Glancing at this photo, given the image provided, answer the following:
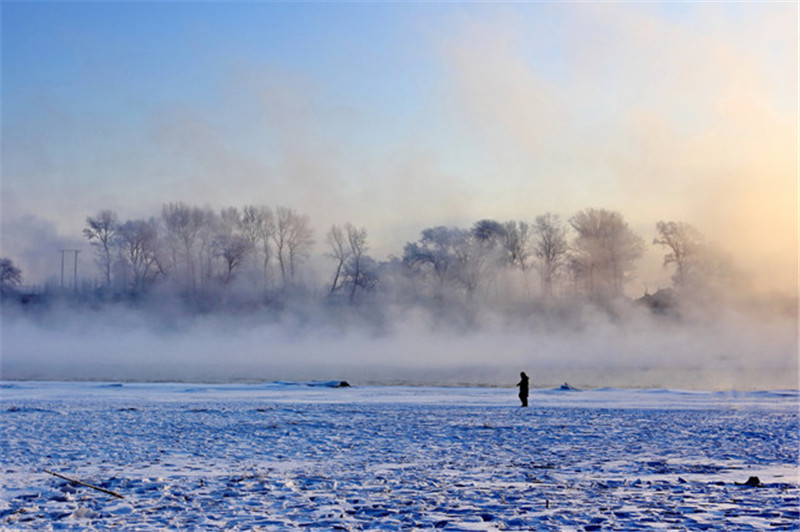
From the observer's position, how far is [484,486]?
11.3m

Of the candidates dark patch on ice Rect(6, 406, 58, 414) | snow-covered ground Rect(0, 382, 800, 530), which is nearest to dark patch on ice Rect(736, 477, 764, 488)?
snow-covered ground Rect(0, 382, 800, 530)

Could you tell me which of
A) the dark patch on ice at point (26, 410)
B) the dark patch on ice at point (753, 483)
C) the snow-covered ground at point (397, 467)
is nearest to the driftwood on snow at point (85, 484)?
the snow-covered ground at point (397, 467)

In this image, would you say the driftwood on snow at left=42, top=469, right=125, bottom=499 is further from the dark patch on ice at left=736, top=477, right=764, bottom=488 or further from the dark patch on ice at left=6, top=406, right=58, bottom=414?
the dark patch on ice at left=6, top=406, right=58, bottom=414

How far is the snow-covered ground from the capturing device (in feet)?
29.9

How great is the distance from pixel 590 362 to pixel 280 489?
58221 millimetres

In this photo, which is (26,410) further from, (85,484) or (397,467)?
(397,467)

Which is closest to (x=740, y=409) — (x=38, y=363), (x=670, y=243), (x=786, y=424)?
(x=786, y=424)

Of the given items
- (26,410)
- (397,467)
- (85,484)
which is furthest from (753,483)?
(26,410)

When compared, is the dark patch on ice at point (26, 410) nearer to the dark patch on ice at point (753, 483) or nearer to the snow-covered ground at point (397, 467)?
the snow-covered ground at point (397, 467)

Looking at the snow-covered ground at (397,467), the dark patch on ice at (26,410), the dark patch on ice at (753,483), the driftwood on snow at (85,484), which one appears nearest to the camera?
the snow-covered ground at (397,467)

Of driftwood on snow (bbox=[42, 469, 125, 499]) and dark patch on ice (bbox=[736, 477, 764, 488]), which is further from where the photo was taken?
dark patch on ice (bbox=[736, 477, 764, 488])

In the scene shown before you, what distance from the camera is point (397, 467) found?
13281 mm

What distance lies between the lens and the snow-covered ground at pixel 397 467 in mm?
9125

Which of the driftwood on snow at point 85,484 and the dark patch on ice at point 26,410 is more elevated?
the driftwood on snow at point 85,484
